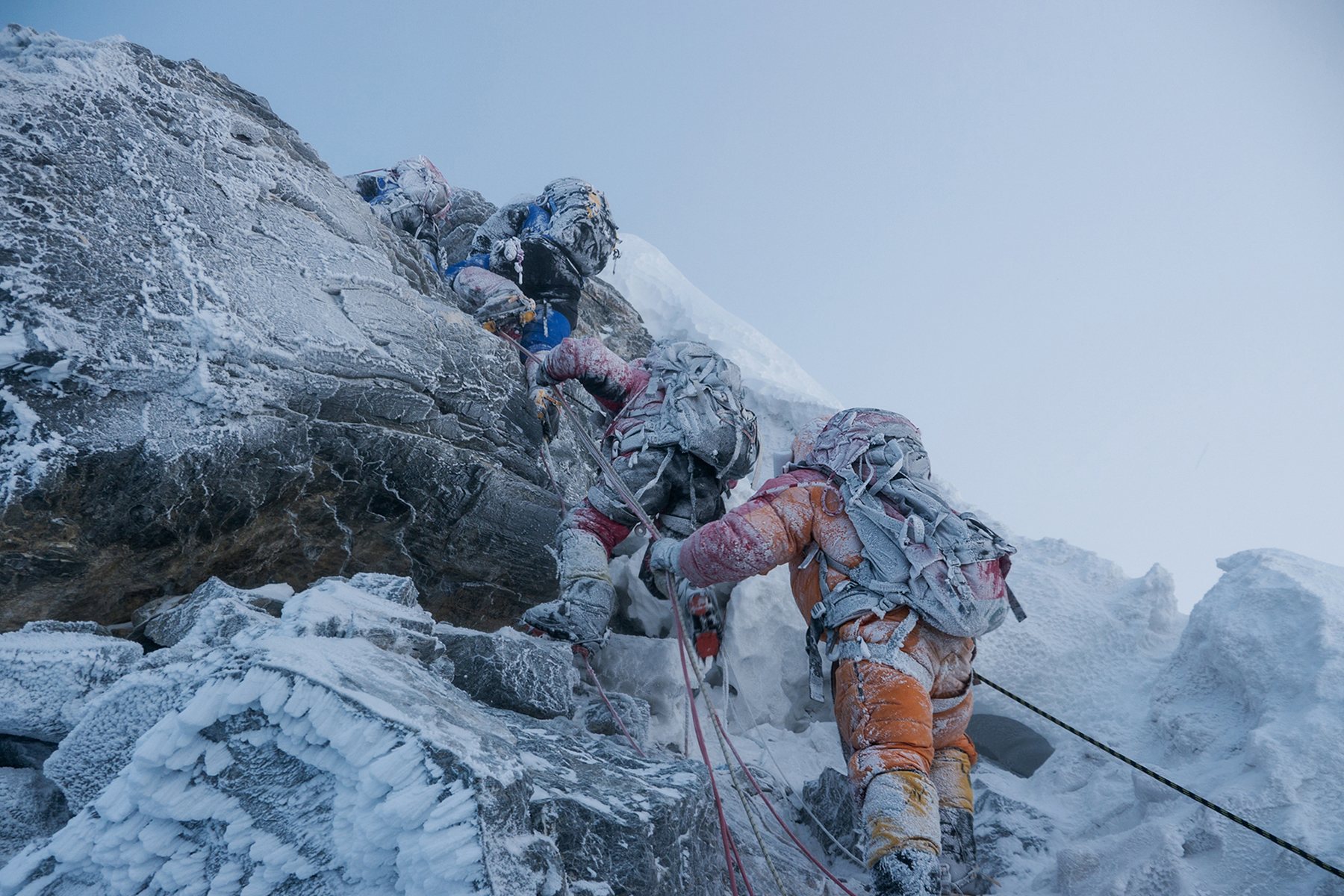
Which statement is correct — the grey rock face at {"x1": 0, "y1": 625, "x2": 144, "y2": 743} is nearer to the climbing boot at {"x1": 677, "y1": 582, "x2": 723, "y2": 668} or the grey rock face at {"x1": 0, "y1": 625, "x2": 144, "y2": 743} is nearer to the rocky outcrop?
the rocky outcrop

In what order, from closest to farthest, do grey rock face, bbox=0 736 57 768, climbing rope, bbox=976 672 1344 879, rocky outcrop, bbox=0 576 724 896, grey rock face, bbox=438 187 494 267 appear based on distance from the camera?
rocky outcrop, bbox=0 576 724 896
climbing rope, bbox=976 672 1344 879
grey rock face, bbox=0 736 57 768
grey rock face, bbox=438 187 494 267

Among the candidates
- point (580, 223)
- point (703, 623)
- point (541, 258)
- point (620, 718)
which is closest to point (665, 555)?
point (703, 623)

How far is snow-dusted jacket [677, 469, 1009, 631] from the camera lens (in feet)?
9.36

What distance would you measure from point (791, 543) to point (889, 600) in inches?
17.5

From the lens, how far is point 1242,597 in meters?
3.26

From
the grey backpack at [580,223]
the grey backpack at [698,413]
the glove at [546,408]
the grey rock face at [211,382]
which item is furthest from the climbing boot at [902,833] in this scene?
the grey backpack at [580,223]

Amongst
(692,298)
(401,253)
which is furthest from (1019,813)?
(692,298)

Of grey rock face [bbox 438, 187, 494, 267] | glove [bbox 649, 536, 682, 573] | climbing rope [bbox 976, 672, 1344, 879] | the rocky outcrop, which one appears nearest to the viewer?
the rocky outcrop

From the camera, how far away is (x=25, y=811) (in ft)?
6.60

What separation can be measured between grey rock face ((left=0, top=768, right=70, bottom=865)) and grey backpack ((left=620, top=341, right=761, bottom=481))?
2.66 meters

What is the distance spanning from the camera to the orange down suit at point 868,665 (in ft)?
7.73

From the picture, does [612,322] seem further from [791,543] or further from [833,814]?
[833,814]

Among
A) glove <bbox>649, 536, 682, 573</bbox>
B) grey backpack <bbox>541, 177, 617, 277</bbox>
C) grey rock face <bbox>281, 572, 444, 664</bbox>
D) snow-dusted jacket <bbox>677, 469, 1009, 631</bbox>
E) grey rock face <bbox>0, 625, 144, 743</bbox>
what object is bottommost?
grey rock face <bbox>0, 625, 144, 743</bbox>

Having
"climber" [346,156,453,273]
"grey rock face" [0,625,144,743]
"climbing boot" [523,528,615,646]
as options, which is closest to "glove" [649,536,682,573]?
"climbing boot" [523,528,615,646]
